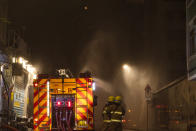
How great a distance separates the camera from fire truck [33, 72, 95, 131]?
11773 millimetres

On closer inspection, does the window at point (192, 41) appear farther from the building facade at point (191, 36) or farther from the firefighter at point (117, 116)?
A: the firefighter at point (117, 116)

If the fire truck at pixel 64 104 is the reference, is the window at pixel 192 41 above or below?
above

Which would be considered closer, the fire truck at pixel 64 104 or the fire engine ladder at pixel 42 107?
the fire truck at pixel 64 104

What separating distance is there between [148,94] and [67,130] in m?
11.3

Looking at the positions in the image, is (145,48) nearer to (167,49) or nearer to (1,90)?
(167,49)

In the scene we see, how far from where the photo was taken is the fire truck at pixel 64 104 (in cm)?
1177

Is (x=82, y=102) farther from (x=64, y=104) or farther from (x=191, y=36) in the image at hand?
(x=191, y=36)

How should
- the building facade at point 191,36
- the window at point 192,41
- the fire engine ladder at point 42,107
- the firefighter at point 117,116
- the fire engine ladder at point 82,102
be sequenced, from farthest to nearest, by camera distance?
the fire engine ladder at point 42,107
the fire engine ladder at point 82,102
the window at point 192,41
the building facade at point 191,36
the firefighter at point 117,116

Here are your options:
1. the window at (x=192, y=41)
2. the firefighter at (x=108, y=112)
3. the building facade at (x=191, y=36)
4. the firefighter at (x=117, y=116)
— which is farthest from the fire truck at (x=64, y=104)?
the window at (x=192, y=41)

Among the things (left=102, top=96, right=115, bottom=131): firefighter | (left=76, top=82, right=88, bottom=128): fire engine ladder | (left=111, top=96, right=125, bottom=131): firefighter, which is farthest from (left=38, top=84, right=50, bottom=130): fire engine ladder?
(left=111, top=96, right=125, bottom=131): firefighter

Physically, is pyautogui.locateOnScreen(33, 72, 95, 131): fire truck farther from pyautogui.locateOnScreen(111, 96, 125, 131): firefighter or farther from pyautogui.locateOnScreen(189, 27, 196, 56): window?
pyautogui.locateOnScreen(189, 27, 196, 56): window

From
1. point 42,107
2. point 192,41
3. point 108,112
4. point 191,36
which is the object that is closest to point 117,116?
point 108,112

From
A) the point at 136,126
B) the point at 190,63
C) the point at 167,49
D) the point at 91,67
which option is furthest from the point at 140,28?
the point at 190,63

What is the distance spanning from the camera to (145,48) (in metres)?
49.9
